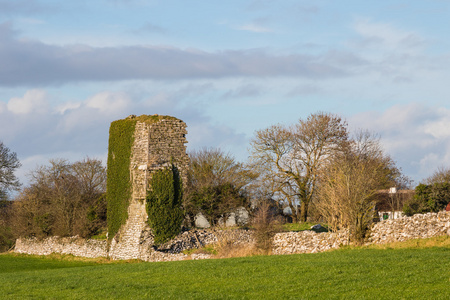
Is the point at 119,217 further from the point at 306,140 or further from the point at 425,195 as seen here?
the point at 425,195

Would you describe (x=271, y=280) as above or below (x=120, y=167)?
below

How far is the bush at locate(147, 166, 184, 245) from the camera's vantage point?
31.9 meters

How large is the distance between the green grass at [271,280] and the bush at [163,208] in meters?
9.78

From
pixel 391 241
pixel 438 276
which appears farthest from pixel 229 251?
pixel 438 276

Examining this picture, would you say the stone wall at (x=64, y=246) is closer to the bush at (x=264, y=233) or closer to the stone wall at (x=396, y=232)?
the bush at (x=264, y=233)

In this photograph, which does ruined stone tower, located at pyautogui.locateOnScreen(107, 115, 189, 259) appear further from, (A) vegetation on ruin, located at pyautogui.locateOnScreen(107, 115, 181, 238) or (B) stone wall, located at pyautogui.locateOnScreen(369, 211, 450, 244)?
(B) stone wall, located at pyautogui.locateOnScreen(369, 211, 450, 244)

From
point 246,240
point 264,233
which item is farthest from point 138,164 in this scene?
point 264,233

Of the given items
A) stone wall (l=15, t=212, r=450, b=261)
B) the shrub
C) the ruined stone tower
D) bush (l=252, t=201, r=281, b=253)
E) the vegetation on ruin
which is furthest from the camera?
the shrub

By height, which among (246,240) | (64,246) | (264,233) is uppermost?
(264,233)

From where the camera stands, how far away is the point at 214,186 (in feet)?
139

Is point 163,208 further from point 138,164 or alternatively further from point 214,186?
point 214,186

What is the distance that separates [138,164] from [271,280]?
18.0 metres

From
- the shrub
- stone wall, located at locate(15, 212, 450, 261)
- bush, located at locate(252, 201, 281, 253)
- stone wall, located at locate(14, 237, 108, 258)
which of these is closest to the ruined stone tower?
stone wall, located at locate(15, 212, 450, 261)

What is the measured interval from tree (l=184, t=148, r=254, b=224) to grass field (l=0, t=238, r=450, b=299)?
58.6 ft
